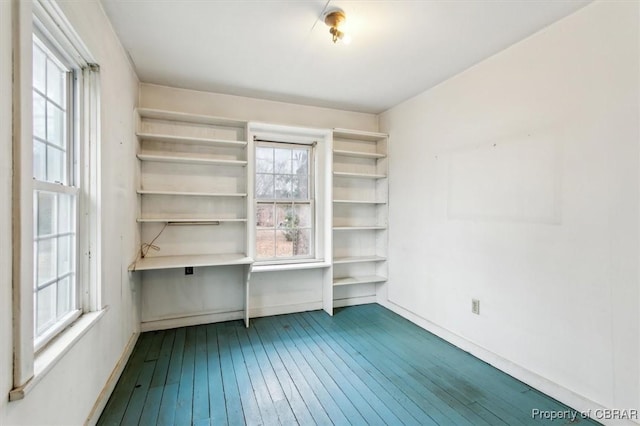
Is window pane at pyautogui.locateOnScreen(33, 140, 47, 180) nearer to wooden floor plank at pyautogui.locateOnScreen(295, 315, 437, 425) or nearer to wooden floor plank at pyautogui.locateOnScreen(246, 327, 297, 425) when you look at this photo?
wooden floor plank at pyautogui.locateOnScreen(246, 327, 297, 425)

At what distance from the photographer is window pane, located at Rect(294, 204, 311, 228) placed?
3766 mm

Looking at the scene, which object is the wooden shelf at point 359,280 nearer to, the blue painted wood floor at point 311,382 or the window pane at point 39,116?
the blue painted wood floor at point 311,382

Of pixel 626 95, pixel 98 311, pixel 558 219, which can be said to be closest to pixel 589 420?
pixel 558 219

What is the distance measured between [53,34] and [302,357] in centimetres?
268

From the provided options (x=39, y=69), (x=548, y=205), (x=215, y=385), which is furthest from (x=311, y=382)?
(x=39, y=69)

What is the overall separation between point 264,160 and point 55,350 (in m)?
2.63

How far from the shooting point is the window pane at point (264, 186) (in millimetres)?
3572

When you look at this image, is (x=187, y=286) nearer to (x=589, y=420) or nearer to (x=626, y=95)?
(x=589, y=420)

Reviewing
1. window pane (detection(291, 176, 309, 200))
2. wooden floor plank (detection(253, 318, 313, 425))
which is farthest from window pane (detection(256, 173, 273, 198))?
wooden floor plank (detection(253, 318, 313, 425))

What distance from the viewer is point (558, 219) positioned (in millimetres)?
2043

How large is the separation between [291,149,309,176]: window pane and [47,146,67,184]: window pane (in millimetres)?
2393

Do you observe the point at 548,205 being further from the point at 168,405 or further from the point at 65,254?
the point at 65,254

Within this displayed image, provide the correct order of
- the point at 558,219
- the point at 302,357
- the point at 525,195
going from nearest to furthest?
the point at 558,219
the point at 525,195
the point at 302,357

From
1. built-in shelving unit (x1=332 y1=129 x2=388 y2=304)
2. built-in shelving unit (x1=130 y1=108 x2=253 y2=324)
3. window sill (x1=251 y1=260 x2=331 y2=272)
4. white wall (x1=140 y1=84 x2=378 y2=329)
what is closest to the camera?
built-in shelving unit (x1=130 y1=108 x2=253 y2=324)
